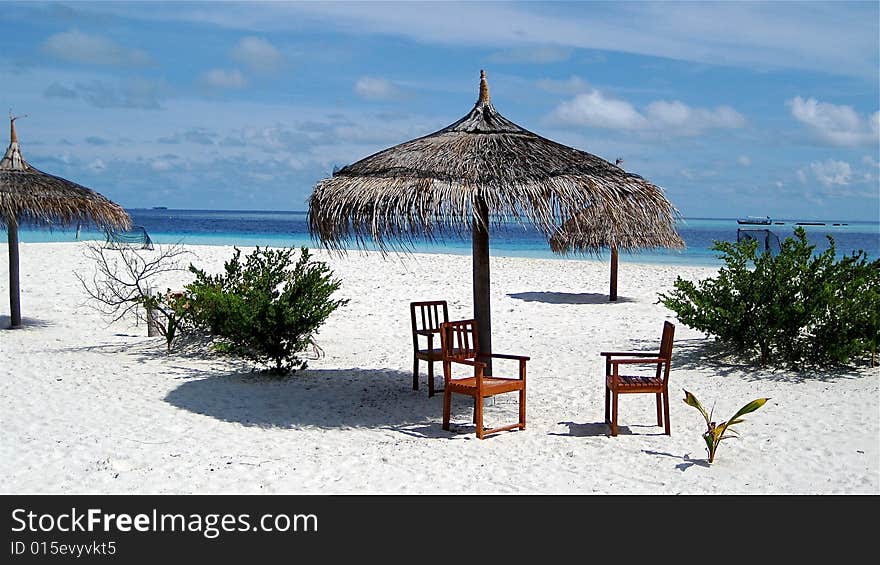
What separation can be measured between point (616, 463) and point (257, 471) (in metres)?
2.06

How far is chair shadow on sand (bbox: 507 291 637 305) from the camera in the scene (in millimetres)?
13133

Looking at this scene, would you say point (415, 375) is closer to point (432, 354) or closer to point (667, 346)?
point (432, 354)

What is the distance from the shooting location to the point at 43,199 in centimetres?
998

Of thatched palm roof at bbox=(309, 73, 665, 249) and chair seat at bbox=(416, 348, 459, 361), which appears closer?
thatched palm roof at bbox=(309, 73, 665, 249)

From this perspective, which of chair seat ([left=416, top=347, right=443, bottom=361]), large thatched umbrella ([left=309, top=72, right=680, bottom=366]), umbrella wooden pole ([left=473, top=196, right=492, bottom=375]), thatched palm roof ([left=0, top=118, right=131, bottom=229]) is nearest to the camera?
large thatched umbrella ([left=309, top=72, right=680, bottom=366])

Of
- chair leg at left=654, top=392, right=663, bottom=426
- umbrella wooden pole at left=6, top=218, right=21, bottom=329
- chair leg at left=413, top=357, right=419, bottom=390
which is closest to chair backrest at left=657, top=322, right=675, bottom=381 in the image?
chair leg at left=654, top=392, right=663, bottom=426

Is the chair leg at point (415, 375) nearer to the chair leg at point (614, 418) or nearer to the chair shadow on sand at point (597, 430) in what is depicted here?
the chair shadow on sand at point (597, 430)

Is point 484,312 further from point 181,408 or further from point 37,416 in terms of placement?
point 37,416

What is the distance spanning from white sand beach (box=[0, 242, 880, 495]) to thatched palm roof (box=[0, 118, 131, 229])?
1.41 m

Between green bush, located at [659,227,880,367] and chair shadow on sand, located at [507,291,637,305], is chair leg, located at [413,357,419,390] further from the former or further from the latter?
chair shadow on sand, located at [507,291,637,305]

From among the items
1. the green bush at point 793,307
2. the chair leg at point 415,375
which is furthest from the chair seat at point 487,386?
the green bush at point 793,307

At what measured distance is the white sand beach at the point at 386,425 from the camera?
4484 millimetres

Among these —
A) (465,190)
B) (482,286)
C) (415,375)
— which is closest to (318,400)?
(415,375)
